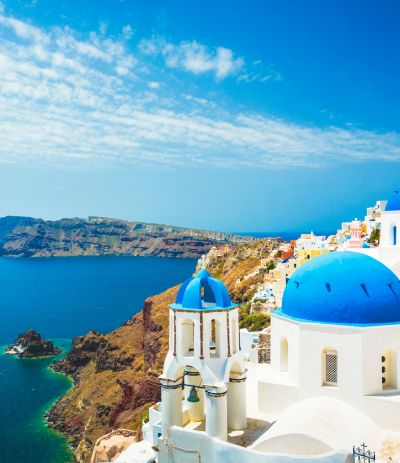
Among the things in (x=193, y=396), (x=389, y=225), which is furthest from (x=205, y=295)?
(x=389, y=225)

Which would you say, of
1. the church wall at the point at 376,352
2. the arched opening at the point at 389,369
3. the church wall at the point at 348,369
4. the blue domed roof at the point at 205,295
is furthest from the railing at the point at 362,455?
the blue domed roof at the point at 205,295

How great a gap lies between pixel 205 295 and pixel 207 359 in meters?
1.61

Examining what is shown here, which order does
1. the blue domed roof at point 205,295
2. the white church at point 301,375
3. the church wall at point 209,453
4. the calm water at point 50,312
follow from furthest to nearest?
1. the calm water at point 50,312
2. the blue domed roof at point 205,295
3. the white church at point 301,375
4. the church wall at point 209,453

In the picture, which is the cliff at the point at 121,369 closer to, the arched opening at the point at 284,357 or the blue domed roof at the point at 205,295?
the arched opening at the point at 284,357

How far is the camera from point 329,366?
12055 millimetres

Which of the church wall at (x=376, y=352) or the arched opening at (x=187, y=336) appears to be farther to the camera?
the arched opening at (x=187, y=336)

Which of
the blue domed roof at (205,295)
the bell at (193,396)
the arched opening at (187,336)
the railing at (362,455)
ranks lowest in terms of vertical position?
the railing at (362,455)

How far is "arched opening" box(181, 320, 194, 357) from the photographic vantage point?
39.4ft

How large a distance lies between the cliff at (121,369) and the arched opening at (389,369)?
57.0 ft

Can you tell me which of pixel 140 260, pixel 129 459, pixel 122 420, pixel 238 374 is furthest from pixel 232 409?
pixel 140 260

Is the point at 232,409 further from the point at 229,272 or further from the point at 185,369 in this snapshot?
the point at 229,272

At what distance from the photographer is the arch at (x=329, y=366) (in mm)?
11969

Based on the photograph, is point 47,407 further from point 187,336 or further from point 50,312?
point 50,312

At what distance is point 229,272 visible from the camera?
195 feet
